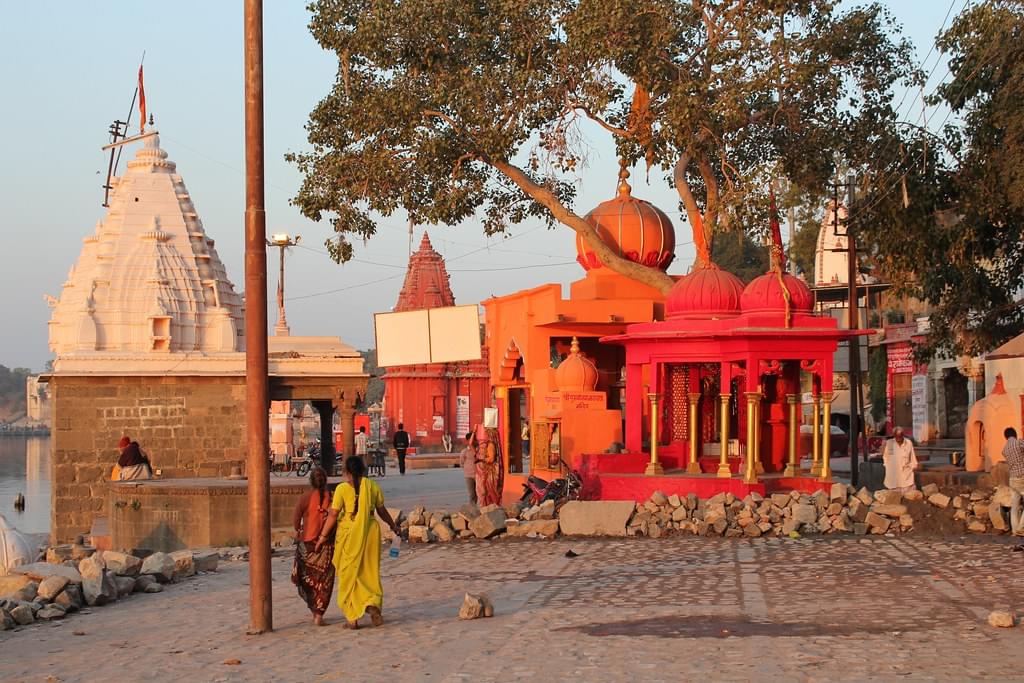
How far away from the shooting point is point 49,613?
12.2 metres

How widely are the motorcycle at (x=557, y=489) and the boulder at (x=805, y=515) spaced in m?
3.67

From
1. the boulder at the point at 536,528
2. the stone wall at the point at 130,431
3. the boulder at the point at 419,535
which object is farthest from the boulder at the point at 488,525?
the stone wall at the point at 130,431

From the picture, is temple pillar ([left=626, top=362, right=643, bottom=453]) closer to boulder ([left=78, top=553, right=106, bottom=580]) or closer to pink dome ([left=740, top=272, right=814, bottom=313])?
pink dome ([left=740, top=272, right=814, bottom=313])

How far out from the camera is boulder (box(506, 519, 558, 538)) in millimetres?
17031

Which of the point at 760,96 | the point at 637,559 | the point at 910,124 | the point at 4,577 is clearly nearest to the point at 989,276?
the point at 910,124

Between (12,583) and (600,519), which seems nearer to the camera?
(12,583)

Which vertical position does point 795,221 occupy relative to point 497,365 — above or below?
above

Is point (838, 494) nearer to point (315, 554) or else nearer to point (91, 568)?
point (315, 554)

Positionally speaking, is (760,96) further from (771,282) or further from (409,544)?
(409,544)

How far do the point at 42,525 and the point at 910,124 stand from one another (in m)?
25.1

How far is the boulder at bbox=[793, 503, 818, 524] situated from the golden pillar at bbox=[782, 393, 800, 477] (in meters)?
2.73

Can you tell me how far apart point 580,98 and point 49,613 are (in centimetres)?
1316

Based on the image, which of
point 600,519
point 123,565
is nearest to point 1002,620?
point 600,519

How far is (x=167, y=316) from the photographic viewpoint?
31.6 m
